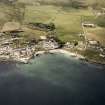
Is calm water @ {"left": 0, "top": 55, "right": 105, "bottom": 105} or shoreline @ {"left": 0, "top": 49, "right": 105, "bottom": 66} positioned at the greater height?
shoreline @ {"left": 0, "top": 49, "right": 105, "bottom": 66}

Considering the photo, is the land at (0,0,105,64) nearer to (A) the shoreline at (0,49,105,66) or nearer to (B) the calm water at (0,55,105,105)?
(A) the shoreline at (0,49,105,66)

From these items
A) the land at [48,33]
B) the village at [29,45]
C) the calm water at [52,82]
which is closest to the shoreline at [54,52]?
the village at [29,45]

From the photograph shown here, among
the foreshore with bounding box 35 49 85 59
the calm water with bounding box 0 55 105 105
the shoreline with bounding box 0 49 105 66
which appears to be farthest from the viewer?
the foreshore with bounding box 35 49 85 59

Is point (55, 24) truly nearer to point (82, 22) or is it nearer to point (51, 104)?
point (82, 22)

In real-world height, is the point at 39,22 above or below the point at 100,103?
above

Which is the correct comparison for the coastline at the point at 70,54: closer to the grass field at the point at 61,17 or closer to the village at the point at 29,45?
the village at the point at 29,45

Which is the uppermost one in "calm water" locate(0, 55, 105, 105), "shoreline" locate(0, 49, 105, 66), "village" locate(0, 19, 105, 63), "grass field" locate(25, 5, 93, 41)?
"grass field" locate(25, 5, 93, 41)

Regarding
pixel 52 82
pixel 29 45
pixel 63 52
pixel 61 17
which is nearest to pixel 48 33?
pixel 29 45


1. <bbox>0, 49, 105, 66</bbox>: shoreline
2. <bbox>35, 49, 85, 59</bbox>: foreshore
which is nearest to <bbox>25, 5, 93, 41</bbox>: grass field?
<bbox>35, 49, 85, 59</bbox>: foreshore

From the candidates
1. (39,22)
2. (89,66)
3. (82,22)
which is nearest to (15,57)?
(89,66)
